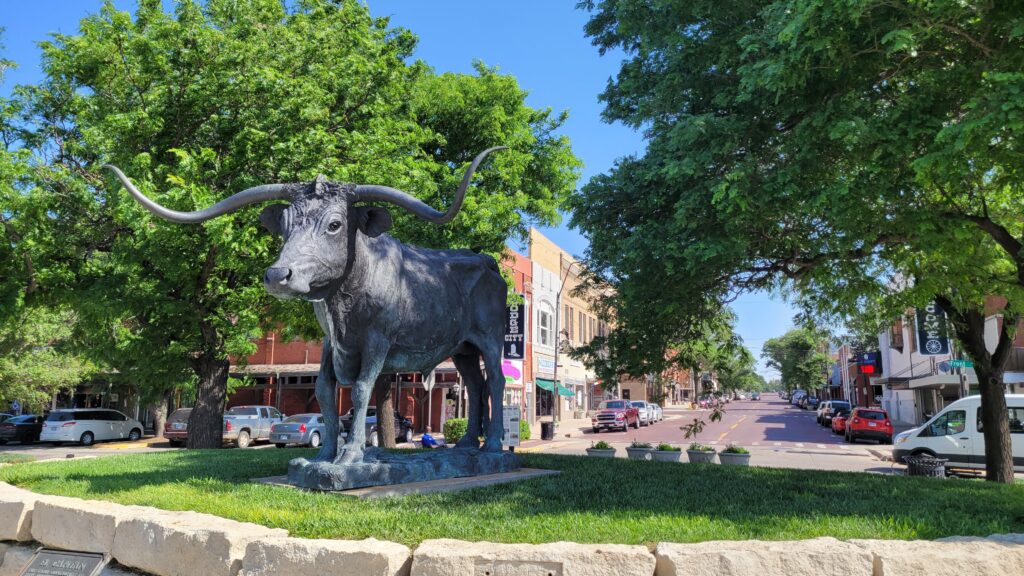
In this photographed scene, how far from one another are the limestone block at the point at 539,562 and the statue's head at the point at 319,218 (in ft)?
8.45

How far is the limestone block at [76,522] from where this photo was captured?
17.0 feet

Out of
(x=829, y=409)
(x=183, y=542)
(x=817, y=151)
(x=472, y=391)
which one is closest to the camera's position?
(x=183, y=542)

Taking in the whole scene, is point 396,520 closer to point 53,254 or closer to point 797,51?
point 797,51

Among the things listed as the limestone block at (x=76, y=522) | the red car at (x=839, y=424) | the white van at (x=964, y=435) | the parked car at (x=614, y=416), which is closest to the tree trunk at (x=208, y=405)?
the limestone block at (x=76, y=522)

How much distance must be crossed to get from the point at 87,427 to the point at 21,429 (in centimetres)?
414

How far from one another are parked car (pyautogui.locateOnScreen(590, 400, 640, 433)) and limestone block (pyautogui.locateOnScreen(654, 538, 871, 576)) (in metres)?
32.8

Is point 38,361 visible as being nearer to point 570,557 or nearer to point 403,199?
point 403,199

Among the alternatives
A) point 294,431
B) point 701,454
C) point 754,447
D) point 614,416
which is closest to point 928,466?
point 701,454

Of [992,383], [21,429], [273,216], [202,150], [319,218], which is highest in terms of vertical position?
[202,150]

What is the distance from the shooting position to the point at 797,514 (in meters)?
5.28

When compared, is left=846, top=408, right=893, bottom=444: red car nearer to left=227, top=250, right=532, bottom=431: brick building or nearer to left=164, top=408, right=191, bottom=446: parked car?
left=227, top=250, right=532, bottom=431: brick building

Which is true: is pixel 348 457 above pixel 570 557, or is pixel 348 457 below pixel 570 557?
above

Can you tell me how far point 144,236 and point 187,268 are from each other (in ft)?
4.21

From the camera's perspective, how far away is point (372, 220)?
6.46 metres
